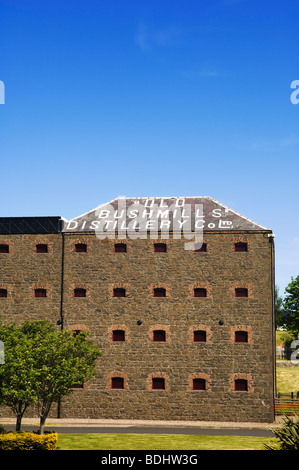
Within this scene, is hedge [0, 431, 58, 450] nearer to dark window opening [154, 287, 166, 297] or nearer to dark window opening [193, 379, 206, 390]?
dark window opening [193, 379, 206, 390]

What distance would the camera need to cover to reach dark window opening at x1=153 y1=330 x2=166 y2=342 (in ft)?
119

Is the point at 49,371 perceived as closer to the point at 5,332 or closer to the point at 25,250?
the point at 5,332

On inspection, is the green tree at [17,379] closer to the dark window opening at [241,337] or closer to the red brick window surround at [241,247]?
the dark window opening at [241,337]

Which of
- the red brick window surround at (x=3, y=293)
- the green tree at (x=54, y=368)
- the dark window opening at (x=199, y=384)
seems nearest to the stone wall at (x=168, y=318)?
the dark window opening at (x=199, y=384)

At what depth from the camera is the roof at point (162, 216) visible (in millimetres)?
37344

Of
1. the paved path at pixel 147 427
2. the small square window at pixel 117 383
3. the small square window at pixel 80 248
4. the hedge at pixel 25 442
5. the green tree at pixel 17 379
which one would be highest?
the small square window at pixel 80 248

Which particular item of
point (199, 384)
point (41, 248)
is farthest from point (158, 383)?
point (41, 248)

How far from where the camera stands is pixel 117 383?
36219mm

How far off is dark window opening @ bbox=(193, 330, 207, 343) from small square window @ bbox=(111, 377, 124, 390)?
5.26m

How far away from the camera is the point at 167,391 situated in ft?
117

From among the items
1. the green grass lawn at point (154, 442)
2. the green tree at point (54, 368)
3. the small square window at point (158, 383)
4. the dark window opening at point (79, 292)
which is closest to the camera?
the green grass lawn at point (154, 442)

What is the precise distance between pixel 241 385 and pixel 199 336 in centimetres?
389

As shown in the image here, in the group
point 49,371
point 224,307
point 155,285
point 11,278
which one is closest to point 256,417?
point 224,307

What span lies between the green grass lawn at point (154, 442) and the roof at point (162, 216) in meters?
13.8
